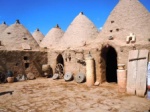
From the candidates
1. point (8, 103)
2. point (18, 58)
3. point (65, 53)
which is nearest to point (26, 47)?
point (18, 58)

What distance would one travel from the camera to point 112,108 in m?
6.31

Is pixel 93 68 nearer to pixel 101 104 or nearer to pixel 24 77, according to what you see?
pixel 101 104

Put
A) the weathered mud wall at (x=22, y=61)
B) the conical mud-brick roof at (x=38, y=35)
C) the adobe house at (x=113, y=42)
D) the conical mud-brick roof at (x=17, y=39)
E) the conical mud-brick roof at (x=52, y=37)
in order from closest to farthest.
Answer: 1. the adobe house at (x=113, y=42)
2. the weathered mud wall at (x=22, y=61)
3. the conical mud-brick roof at (x=17, y=39)
4. the conical mud-brick roof at (x=52, y=37)
5. the conical mud-brick roof at (x=38, y=35)

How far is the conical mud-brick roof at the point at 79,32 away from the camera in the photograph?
1627cm

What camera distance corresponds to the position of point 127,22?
41.1 feet

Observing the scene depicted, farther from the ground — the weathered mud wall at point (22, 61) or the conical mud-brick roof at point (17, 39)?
the conical mud-brick roof at point (17, 39)

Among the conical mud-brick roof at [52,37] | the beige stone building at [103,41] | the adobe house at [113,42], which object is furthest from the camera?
the conical mud-brick roof at [52,37]

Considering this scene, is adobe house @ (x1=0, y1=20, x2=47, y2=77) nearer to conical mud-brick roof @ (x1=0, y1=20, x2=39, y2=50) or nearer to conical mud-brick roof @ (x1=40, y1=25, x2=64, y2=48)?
conical mud-brick roof @ (x1=0, y1=20, x2=39, y2=50)

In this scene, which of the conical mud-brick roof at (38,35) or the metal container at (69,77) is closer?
the metal container at (69,77)

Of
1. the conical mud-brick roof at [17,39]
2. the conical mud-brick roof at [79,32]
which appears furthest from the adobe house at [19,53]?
the conical mud-brick roof at [79,32]

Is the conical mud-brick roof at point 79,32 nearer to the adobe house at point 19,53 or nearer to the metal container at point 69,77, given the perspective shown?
the adobe house at point 19,53

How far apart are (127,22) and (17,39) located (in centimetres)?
1136

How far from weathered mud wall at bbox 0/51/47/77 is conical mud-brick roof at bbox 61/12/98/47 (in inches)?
122

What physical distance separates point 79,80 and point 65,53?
11.3 ft
